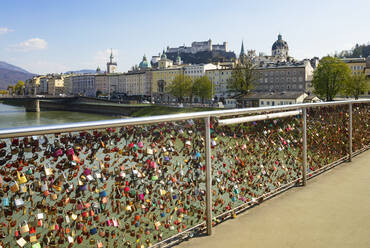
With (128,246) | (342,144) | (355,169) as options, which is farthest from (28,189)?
(342,144)

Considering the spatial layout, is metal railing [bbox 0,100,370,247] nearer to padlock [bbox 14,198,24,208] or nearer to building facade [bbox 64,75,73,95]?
padlock [bbox 14,198,24,208]

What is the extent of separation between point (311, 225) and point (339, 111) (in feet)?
9.45

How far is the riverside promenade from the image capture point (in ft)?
8.76

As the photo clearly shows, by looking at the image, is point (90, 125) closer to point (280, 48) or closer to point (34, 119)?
point (34, 119)

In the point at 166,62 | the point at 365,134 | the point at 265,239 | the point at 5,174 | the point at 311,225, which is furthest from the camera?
the point at 166,62

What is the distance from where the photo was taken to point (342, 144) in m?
5.50

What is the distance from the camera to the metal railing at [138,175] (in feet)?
6.54

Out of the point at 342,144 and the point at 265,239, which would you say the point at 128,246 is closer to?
the point at 265,239

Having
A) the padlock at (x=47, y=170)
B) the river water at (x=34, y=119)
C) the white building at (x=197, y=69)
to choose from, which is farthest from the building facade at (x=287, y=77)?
the padlock at (x=47, y=170)

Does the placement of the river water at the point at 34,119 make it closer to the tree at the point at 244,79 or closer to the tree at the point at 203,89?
the tree at the point at 203,89

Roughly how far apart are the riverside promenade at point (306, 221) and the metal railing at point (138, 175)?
148mm

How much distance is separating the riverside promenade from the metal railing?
148mm

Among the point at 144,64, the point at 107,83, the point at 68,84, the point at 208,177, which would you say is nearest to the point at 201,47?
the point at 144,64

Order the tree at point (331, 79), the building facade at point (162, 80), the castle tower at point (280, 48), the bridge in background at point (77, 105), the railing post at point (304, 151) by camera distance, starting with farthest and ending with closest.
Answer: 1. the castle tower at point (280, 48)
2. the building facade at point (162, 80)
3. the bridge in background at point (77, 105)
4. the tree at point (331, 79)
5. the railing post at point (304, 151)
